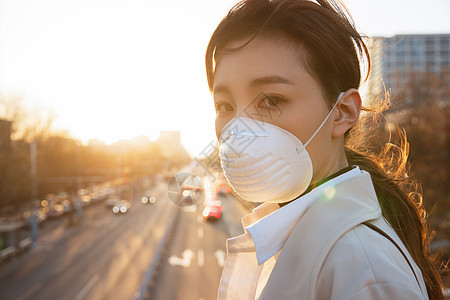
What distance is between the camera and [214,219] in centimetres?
2945

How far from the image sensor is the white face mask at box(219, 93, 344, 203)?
105 cm

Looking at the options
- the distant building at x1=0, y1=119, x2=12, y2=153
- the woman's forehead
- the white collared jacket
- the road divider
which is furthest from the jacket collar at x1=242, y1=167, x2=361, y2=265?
the distant building at x1=0, y1=119, x2=12, y2=153

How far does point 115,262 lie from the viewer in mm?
17734

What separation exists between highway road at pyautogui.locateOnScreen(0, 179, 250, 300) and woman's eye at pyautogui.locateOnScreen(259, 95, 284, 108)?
1336 cm

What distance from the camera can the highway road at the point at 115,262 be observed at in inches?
545

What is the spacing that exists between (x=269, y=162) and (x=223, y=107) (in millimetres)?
296

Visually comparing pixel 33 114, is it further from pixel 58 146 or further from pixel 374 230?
pixel 374 230

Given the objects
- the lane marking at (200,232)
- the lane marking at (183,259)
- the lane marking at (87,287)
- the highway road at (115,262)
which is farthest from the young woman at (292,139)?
the lane marking at (200,232)

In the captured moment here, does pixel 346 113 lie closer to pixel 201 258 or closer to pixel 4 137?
pixel 201 258

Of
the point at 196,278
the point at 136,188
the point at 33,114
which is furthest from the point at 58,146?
the point at 196,278

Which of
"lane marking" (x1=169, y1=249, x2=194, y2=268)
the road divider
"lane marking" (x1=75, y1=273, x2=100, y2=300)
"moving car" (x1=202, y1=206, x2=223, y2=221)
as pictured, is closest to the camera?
the road divider

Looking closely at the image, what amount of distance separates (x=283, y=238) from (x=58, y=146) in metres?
Answer: 40.6

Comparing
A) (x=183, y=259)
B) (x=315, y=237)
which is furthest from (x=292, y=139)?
(x=183, y=259)

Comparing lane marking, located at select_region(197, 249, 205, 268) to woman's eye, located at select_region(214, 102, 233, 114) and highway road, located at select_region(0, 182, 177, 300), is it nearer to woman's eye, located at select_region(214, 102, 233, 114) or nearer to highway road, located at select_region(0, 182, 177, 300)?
highway road, located at select_region(0, 182, 177, 300)
